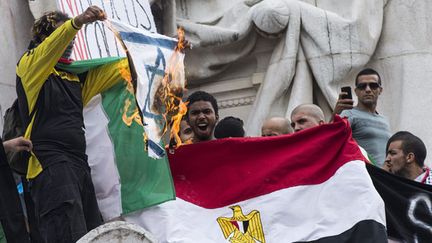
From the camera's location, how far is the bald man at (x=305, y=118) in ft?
42.9

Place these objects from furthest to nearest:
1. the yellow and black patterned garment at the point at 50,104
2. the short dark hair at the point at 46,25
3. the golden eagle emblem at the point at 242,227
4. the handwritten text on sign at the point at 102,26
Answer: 1. the handwritten text on sign at the point at 102,26
2. the golden eagle emblem at the point at 242,227
3. the short dark hair at the point at 46,25
4. the yellow and black patterned garment at the point at 50,104

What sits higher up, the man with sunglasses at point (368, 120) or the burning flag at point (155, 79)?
the burning flag at point (155, 79)

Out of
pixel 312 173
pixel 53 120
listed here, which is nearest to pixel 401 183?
pixel 312 173

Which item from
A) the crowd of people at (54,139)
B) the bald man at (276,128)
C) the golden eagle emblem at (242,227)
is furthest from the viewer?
the bald man at (276,128)

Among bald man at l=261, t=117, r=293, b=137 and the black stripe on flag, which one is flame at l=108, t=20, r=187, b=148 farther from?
the black stripe on flag

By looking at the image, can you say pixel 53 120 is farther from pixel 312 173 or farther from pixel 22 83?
pixel 312 173

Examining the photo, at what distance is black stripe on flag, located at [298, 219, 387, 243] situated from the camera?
38.8ft

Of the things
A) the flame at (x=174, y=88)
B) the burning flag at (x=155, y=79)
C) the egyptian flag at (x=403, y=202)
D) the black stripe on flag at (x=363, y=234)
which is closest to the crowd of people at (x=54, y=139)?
the burning flag at (x=155, y=79)

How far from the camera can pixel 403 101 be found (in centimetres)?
1577

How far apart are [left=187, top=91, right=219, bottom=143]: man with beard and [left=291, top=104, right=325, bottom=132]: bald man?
23.7 inches

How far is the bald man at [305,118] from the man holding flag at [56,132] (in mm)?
1866

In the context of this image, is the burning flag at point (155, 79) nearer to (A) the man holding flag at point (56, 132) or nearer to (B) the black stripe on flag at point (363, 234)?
(A) the man holding flag at point (56, 132)

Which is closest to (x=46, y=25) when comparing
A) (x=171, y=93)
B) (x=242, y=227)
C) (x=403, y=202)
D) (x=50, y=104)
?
(x=50, y=104)

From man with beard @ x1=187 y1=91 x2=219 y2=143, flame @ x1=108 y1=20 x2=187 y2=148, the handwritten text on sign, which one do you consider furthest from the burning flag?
the handwritten text on sign
